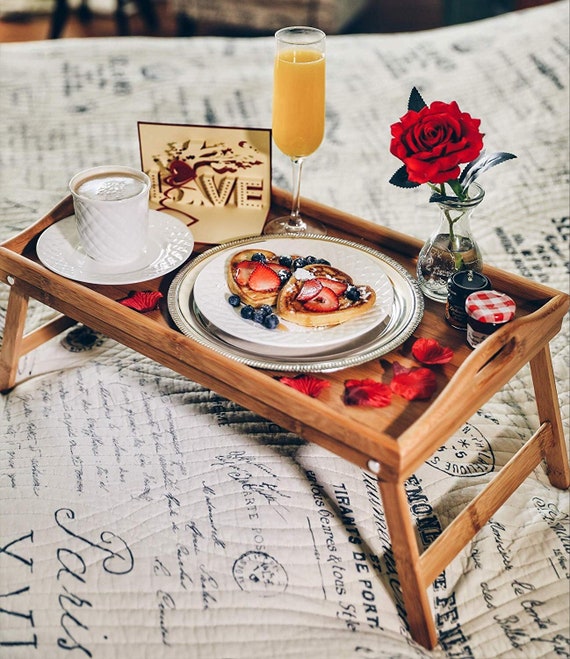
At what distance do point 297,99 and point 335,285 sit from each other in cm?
30

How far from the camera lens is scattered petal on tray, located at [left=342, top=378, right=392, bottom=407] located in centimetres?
72

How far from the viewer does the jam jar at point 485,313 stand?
0.77 metres

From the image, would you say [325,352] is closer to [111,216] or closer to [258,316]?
[258,316]

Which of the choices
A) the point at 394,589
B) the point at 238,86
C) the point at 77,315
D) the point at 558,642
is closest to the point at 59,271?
the point at 77,315

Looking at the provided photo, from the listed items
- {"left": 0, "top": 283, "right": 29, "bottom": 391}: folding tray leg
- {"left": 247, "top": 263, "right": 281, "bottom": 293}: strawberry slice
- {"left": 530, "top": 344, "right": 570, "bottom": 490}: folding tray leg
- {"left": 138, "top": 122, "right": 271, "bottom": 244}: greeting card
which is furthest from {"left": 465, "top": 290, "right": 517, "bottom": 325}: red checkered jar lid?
{"left": 0, "top": 283, "right": 29, "bottom": 391}: folding tray leg

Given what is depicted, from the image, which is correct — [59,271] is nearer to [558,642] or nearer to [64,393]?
[64,393]

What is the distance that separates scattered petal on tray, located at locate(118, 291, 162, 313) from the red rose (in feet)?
1.04

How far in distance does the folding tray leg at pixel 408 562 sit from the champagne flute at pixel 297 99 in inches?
17.2

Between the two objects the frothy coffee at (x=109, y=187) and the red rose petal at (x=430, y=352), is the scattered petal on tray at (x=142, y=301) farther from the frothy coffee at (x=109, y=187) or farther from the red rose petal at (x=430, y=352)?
the red rose petal at (x=430, y=352)

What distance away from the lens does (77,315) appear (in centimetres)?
89

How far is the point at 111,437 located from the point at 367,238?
43 centimetres

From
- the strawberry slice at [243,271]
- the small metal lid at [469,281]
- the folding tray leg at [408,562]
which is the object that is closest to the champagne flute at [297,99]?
the strawberry slice at [243,271]

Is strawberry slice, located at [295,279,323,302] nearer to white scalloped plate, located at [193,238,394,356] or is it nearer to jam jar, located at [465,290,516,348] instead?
white scalloped plate, located at [193,238,394,356]

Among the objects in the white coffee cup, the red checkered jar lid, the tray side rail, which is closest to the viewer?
the tray side rail
